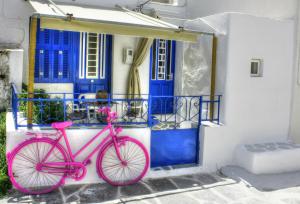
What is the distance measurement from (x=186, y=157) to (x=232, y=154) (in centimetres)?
136

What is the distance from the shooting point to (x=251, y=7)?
1275 centimetres

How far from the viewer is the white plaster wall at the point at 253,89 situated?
1011 centimetres

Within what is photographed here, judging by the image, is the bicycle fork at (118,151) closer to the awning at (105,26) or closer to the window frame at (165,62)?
the awning at (105,26)

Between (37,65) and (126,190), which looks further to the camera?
(37,65)

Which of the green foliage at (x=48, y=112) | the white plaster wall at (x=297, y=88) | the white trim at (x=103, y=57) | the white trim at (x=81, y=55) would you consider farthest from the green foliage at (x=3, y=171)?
the white plaster wall at (x=297, y=88)

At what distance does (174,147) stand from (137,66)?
5.12 m

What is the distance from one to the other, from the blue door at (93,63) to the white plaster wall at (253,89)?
569 cm

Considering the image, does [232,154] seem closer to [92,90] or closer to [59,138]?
[59,138]

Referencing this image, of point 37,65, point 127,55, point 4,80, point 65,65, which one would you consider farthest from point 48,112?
point 127,55

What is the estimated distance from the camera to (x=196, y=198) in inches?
325

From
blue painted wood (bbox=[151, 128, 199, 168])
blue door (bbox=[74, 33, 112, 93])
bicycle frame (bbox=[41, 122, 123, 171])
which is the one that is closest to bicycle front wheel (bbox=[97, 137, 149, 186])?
bicycle frame (bbox=[41, 122, 123, 171])

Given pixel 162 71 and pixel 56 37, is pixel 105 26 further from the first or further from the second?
pixel 162 71

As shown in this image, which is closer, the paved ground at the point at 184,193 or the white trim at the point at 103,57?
the paved ground at the point at 184,193

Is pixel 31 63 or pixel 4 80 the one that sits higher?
pixel 31 63
